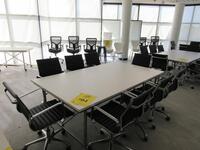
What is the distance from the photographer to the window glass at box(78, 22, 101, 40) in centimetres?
712

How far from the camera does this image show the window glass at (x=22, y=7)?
538cm

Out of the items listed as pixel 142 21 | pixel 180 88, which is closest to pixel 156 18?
pixel 142 21

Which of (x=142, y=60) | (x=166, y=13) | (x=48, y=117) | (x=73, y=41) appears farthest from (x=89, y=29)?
(x=48, y=117)

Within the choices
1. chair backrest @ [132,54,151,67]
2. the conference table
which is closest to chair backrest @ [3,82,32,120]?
the conference table

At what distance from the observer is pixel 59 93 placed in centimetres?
204

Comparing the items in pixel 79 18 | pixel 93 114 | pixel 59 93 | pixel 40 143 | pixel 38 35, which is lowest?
pixel 40 143

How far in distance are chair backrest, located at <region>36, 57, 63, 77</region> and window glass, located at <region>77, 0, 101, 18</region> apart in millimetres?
4706

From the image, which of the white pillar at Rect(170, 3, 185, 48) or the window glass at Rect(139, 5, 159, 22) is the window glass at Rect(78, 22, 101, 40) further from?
the white pillar at Rect(170, 3, 185, 48)

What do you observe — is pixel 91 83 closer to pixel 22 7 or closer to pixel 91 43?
pixel 91 43

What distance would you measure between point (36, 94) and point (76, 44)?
3.33 meters

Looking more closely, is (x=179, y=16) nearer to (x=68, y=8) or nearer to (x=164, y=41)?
(x=164, y=41)

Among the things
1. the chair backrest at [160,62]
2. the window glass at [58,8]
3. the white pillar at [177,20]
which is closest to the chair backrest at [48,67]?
the chair backrest at [160,62]

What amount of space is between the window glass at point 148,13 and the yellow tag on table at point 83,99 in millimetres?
8106

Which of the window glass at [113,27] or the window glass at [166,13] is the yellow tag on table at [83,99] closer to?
the window glass at [113,27]
